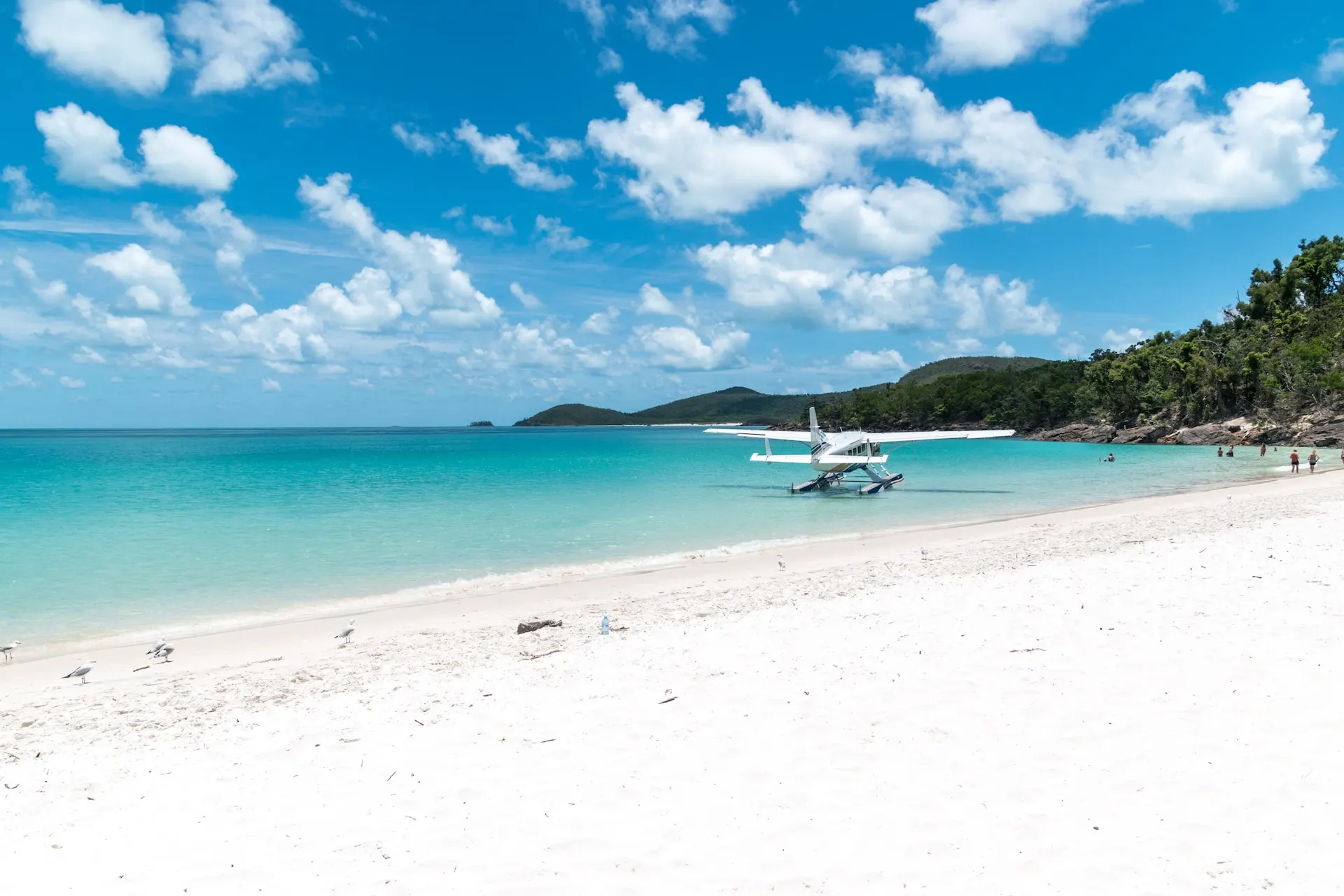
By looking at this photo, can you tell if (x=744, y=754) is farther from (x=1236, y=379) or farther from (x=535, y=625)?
(x=1236, y=379)

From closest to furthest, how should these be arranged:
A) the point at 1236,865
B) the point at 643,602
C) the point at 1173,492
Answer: the point at 1236,865, the point at 643,602, the point at 1173,492

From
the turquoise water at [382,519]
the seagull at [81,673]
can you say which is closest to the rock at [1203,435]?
the turquoise water at [382,519]

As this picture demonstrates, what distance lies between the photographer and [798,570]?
12992 millimetres

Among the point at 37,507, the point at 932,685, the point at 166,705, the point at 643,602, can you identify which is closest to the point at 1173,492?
the point at 643,602

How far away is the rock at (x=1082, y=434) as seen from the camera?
80.1 meters

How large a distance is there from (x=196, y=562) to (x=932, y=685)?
15539 mm

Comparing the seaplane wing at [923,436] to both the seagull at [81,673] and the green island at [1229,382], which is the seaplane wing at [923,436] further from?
the green island at [1229,382]

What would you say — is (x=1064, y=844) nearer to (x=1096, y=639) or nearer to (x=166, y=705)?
(x=1096, y=639)

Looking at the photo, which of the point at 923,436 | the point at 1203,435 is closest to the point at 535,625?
the point at 923,436

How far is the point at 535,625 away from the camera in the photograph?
9.03 m

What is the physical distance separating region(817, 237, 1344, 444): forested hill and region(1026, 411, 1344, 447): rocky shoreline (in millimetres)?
126

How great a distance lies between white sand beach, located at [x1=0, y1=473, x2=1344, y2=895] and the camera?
346 cm

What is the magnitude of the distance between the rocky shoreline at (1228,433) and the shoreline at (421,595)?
168 ft

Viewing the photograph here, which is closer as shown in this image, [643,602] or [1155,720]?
[1155,720]
